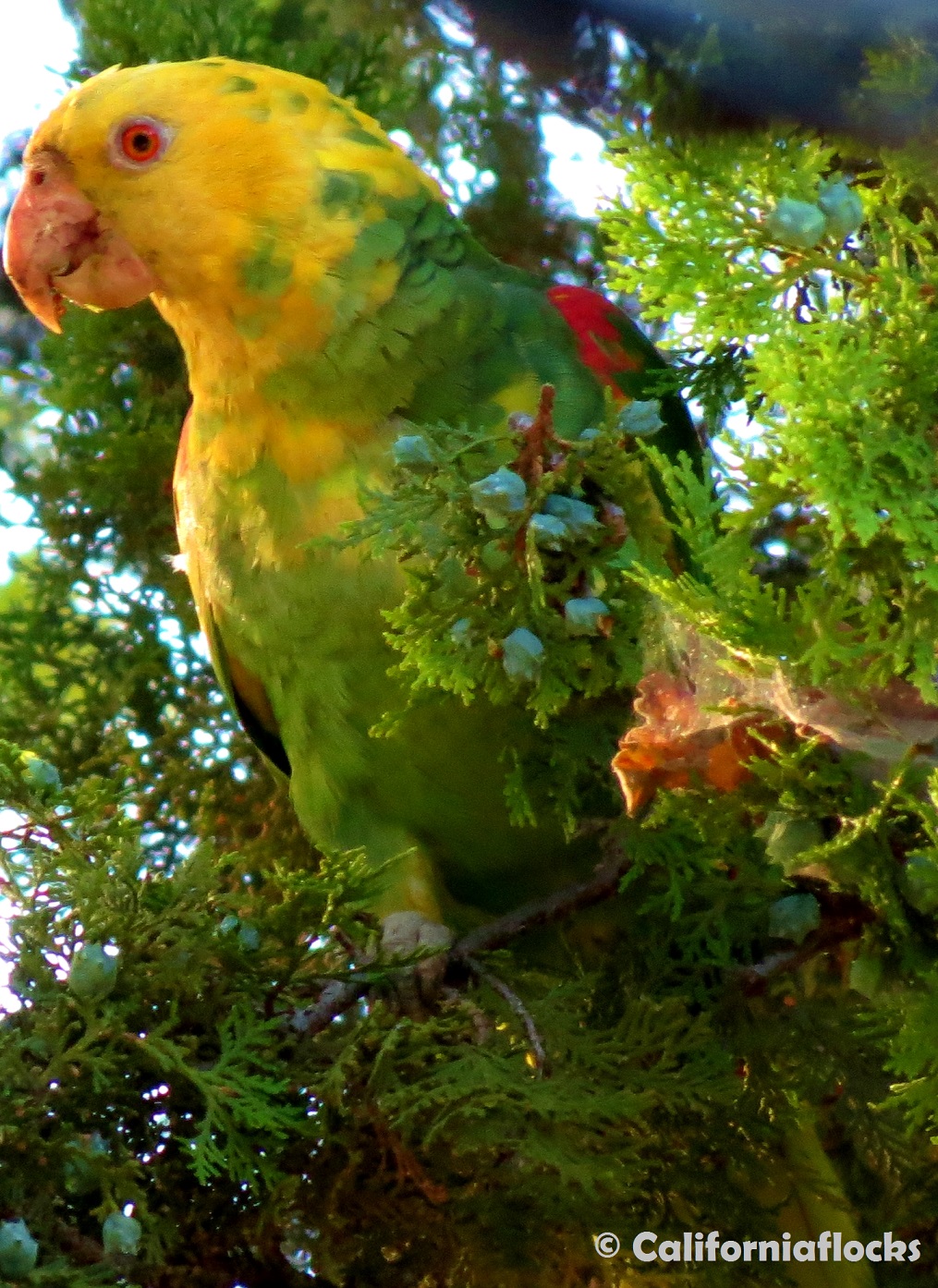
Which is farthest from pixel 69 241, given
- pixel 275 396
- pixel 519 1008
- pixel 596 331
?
pixel 519 1008

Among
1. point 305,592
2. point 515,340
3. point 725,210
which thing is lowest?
point 725,210

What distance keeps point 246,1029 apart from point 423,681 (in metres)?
0.40

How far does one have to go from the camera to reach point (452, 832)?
211 cm

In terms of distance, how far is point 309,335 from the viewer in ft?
6.33

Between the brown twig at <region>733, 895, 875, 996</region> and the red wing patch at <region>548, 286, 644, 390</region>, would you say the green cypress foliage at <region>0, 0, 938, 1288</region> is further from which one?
the red wing patch at <region>548, 286, 644, 390</region>

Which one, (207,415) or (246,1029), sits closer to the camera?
(246,1029)

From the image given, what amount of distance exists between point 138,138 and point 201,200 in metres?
0.13

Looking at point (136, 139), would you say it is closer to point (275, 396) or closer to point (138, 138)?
point (138, 138)

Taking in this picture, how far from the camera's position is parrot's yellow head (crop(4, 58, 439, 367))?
6.36 feet

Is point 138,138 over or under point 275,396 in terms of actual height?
over

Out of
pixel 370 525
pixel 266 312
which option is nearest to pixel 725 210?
pixel 370 525

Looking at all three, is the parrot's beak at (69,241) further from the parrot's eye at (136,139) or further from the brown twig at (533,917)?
the brown twig at (533,917)

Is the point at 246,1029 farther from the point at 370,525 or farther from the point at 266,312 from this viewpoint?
the point at 266,312

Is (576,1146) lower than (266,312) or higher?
lower
